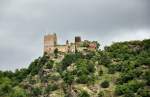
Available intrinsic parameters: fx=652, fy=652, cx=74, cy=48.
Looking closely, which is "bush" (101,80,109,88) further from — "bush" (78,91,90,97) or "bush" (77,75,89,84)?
"bush" (78,91,90,97)

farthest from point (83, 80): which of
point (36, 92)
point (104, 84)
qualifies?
point (36, 92)

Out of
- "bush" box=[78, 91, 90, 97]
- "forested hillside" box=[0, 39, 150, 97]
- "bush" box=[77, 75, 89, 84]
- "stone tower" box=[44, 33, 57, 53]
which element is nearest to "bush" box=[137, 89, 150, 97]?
"forested hillside" box=[0, 39, 150, 97]

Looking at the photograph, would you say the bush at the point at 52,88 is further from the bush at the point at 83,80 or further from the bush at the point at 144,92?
the bush at the point at 144,92

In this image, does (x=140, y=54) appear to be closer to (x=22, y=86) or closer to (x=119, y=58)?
(x=119, y=58)

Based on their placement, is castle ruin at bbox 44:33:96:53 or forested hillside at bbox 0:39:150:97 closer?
forested hillside at bbox 0:39:150:97

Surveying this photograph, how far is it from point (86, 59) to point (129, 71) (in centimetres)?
1463

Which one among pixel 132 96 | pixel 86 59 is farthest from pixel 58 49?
pixel 132 96

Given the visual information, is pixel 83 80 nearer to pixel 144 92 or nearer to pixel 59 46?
pixel 144 92

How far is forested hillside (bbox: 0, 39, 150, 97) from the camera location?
130500 mm

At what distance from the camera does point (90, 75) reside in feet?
455

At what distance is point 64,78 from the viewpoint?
136m

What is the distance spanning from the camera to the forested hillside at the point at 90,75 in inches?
5138

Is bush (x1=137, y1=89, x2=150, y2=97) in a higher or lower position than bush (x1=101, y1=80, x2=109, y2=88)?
lower

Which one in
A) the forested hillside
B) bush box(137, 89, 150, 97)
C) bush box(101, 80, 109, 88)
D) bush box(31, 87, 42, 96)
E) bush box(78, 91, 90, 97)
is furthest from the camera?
bush box(31, 87, 42, 96)
